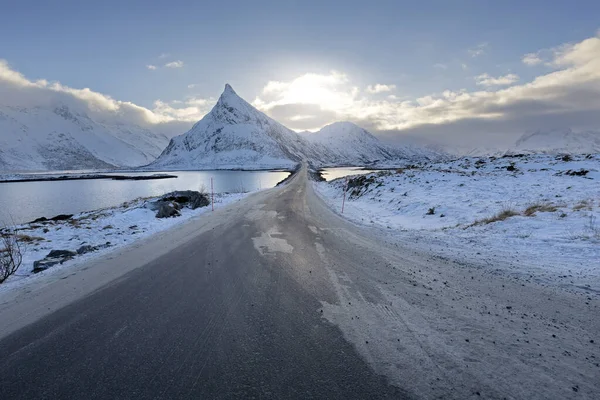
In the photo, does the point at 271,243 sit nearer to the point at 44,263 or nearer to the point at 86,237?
the point at 44,263

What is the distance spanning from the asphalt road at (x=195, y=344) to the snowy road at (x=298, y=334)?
0.06 feet

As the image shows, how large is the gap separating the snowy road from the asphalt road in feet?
0.06

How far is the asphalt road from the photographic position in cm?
298

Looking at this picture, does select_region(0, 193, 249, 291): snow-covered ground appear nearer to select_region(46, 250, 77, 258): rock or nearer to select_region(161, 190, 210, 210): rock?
select_region(46, 250, 77, 258): rock

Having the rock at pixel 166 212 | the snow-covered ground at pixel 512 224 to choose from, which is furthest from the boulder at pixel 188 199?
the snow-covered ground at pixel 512 224

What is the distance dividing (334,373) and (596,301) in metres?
4.74

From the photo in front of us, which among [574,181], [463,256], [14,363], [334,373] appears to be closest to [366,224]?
[463,256]

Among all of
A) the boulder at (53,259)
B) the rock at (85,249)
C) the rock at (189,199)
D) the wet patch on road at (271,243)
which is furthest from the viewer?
the rock at (189,199)

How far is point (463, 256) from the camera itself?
7.73 metres

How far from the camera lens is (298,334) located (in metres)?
3.95

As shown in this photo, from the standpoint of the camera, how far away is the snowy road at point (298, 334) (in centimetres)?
300

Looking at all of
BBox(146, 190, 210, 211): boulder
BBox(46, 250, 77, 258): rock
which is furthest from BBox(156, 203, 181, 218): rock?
BBox(46, 250, 77, 258): rock

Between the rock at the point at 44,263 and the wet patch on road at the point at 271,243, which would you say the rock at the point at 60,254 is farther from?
the wet patch on road at the point at 271,243

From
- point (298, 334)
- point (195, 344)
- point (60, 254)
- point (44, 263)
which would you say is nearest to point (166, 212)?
point (60, 254)
